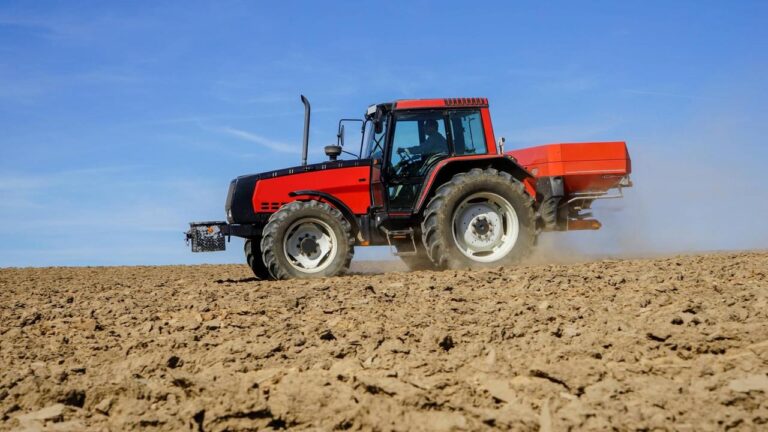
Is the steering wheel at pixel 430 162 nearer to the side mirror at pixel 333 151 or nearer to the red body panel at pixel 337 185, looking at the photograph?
the red body panel at pixel 337 185

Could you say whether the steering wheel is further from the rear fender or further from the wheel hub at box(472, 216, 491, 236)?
the wheel hub at box(472, 216, 491, 236)

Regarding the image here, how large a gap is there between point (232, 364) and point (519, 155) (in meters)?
6.21

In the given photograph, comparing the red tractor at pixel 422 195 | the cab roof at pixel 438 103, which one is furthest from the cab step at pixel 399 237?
the cab roof at pixel 438 103

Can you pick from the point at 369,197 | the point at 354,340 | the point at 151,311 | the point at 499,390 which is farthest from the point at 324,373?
the point at 369,197

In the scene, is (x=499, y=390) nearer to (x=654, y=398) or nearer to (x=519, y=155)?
(x=654, y=398)

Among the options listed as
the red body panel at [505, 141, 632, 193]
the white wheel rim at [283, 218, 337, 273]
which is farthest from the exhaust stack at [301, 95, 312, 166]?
the red body panel at [505, 141, 632, 193]

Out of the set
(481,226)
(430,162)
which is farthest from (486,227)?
(430,162)

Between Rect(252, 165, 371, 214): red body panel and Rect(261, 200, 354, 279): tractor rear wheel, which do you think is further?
Rect(252, 165, 371, 214): red body panel

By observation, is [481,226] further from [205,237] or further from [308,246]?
[205,237]

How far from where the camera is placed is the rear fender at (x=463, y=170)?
8859 millimetres

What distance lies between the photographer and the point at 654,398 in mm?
4016

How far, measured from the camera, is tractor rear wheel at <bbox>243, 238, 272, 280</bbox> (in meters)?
9.98

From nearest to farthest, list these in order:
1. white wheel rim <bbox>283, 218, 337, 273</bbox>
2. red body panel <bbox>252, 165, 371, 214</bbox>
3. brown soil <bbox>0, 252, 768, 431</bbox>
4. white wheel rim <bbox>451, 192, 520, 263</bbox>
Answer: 1. brown soil <bbox>0, 252, 768, 431</bbox>
2. white wheel rim <bbox>283, 218, 337, 273</bbox>
3. white wheel rim <bbox>451, 192, 520, 263</bbox>
4. red body panel <bbox>252, 165, 371, 214</bbox>

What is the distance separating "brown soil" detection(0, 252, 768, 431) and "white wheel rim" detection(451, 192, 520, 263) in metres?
2.15
